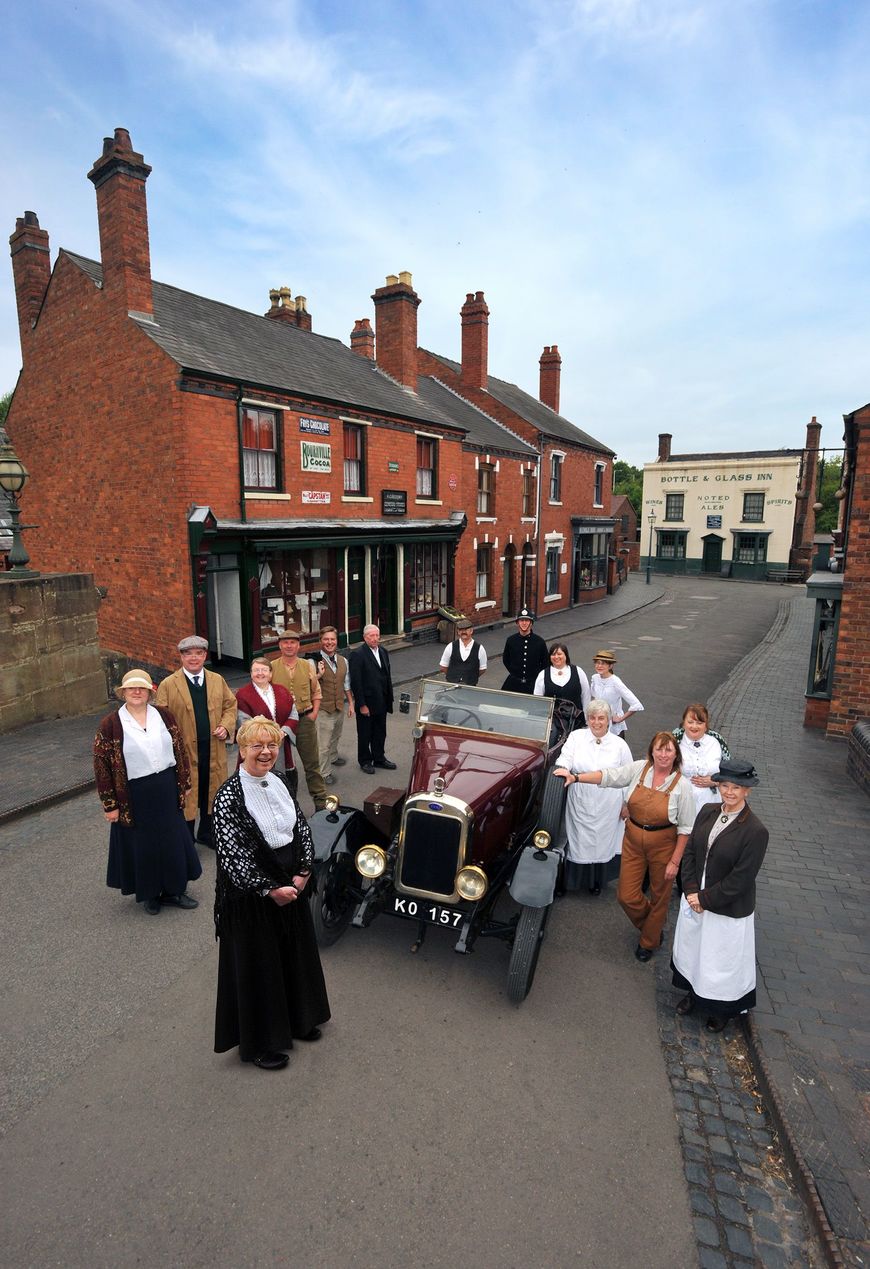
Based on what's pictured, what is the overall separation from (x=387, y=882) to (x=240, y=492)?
9.84 metres

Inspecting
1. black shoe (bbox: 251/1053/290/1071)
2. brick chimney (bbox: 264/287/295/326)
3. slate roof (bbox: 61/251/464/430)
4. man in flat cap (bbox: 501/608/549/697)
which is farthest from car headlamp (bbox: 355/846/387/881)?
brick chimney (bbox: 264/287/295/326)

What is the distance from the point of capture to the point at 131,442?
12.9 m

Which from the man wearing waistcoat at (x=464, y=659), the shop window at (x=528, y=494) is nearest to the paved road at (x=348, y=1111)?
the man wearing waistcoat at (x=464, y=659)

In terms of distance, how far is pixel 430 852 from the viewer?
185 inches

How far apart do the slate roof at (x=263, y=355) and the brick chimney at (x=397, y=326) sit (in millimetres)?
445

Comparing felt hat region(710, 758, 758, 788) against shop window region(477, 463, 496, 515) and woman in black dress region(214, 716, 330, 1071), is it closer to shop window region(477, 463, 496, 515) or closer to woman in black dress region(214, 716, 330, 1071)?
woman in black dress region(214, 716, 330, 1071)

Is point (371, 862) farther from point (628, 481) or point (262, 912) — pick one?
point (628, 481)

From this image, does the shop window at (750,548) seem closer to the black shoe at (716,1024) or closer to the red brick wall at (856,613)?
the red brick wall at (856,613)

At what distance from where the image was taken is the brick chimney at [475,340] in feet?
78.9

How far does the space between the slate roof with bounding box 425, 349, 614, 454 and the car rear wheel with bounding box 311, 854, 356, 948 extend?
21213 mm

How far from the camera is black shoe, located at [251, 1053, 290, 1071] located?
3947mm

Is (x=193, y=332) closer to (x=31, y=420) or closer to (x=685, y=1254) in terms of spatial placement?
(x=31, y=420)

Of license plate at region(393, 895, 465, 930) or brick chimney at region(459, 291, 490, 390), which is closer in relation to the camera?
license plate at region(393, 895, 465, 930)

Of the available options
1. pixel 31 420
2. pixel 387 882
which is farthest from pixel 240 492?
pixel 387 882
